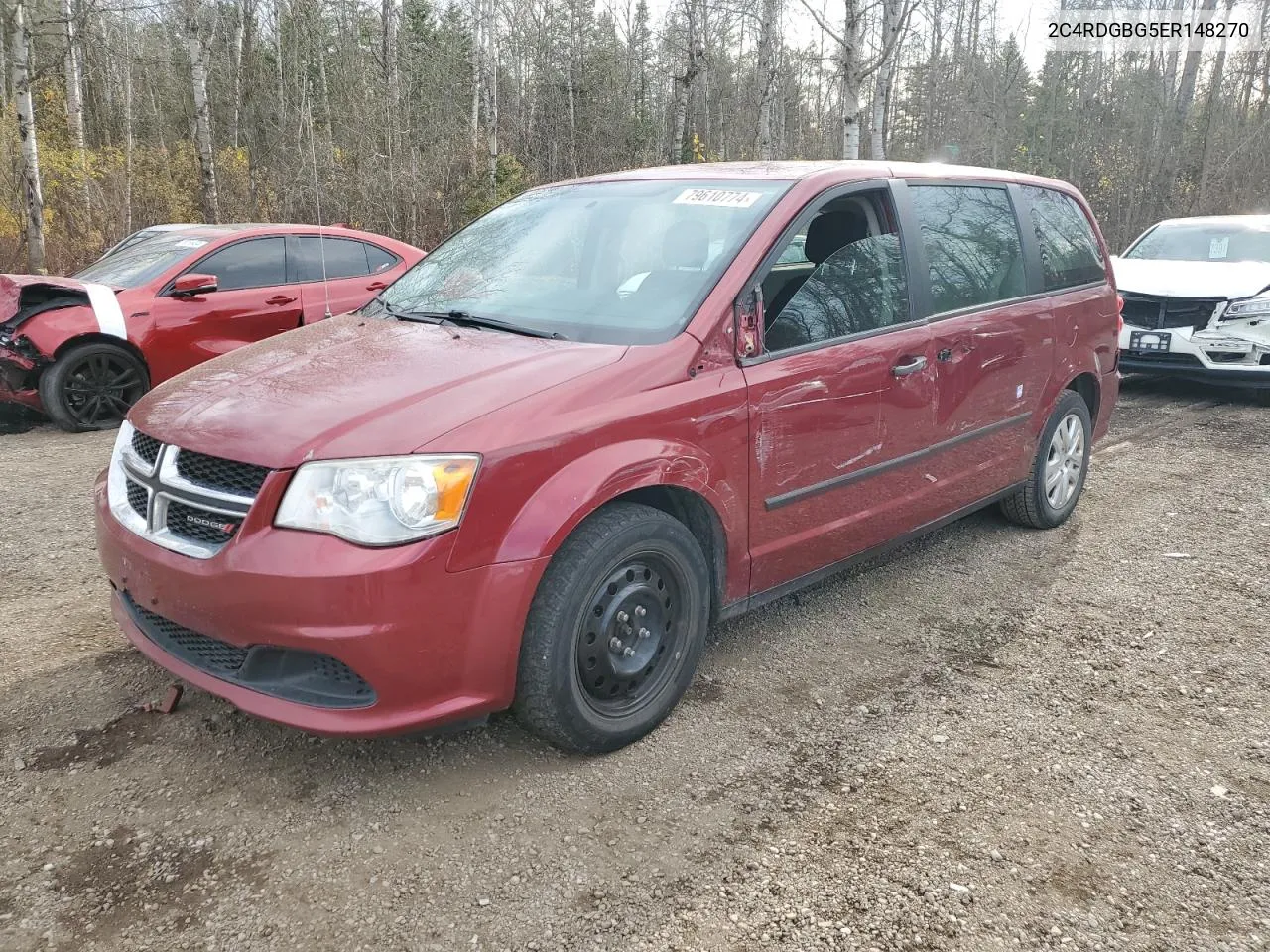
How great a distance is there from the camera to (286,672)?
8.29 ft

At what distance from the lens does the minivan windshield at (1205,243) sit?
358 inches

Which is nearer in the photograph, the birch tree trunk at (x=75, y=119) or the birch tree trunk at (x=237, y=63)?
the birch tree trunk at (x=75, y=119)

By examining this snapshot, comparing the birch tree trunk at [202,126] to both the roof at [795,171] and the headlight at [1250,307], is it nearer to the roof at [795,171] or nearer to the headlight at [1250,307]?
the roof at [795,171]

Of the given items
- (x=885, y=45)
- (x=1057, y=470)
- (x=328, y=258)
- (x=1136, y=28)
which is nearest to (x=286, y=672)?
(x=1057, y=470)

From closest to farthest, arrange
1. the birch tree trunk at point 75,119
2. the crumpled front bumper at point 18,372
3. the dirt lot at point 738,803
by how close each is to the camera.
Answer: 1. the dirt lot at point 738,803
2. the crumpled front bumper at point 18,372
3. the birch tree trunk at point 75,119

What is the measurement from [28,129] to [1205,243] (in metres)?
14.2

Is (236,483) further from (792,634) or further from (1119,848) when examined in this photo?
(1119,848)

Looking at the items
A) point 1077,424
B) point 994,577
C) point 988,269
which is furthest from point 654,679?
point 1077,424

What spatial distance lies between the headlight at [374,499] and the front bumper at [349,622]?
39 millimetres

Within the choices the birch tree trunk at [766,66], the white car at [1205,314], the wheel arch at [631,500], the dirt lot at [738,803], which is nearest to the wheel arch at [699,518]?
the wheel arch at [631,500]

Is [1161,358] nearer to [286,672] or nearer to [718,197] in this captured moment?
[718,197]

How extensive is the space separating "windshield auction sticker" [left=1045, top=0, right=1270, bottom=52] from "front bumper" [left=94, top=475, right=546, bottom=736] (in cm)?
2959

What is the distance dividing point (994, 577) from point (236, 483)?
3.35 metres

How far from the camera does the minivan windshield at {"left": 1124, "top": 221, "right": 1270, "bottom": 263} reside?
29.9 feet
